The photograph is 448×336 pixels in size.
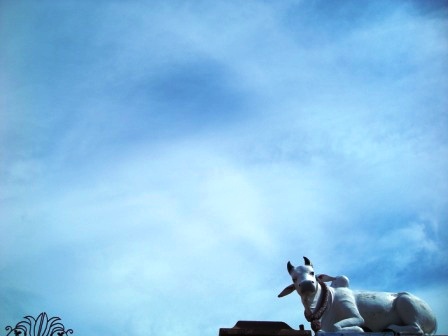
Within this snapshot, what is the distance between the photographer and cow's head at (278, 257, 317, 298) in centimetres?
1063

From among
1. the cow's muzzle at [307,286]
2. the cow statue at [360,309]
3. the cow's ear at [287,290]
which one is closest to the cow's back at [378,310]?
the cow statue at [360,309]

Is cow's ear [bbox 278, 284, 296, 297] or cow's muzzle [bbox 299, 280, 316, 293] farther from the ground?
cow's ear [bbox 278, 284, 296, 297]

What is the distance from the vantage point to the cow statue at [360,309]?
10.2 m

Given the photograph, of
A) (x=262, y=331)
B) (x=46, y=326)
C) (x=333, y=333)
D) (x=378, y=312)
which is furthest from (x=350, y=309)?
(x=46, y=326)

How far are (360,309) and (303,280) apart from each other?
1.48 metres

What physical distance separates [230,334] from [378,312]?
380cm

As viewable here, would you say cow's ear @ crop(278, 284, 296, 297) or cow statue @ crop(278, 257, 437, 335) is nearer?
cow statue @ crop(278, 257, 437, 335)

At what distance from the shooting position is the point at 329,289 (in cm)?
1104

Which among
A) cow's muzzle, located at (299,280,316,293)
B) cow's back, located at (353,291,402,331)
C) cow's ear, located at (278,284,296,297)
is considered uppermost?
cow's ear, located at (278,284,296,297)

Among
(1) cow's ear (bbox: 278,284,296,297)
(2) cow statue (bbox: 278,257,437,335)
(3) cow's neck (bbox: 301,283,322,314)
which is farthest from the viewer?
(1) cow's ear (bbox: 278,284,296,297)

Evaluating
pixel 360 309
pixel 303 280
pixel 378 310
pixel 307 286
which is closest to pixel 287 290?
pixel 303 280

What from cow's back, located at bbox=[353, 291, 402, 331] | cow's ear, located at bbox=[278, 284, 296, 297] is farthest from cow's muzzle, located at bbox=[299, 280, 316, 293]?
cow's back, located at bbox=[353, 291, 402, 331]

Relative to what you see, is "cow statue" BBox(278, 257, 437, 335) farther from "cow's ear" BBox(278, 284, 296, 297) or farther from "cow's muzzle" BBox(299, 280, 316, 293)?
"cow's ear" BBox(278, 284, 296, 297)

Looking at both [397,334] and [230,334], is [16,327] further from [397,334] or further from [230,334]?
[397,334]
